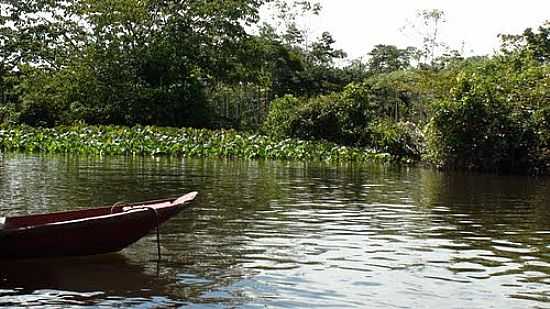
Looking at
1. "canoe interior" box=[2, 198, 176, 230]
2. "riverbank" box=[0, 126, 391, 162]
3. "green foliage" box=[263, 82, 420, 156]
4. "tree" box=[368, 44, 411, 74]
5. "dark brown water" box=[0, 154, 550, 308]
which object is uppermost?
"tree" box=[368, 44, 411, 74]

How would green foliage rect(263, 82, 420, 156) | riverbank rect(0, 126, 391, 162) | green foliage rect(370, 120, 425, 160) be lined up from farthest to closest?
green foliage rect(263, 82, 420, 156), riverbank rect(0, 126, 391, 162), green foliage rect(370, 120, 425, 160)

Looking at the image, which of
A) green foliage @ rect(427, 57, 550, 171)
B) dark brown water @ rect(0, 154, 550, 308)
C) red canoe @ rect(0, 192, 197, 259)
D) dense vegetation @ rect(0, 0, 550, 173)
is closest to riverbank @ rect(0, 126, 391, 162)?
dense vegetation @ rect(0, 0, 550, 173)

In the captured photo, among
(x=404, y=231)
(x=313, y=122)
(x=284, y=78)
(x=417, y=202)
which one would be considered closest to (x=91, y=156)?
(x=313, y=122)

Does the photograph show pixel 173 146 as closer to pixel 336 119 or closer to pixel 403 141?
pixel 336 119

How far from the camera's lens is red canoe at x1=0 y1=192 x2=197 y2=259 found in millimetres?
7488

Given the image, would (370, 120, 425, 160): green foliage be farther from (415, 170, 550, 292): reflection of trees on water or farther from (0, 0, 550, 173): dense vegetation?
(415, 170, 550, 292): reflection of trees on water

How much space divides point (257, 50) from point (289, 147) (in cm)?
1083

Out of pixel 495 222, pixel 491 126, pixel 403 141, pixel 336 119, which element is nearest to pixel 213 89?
pixel 336 119

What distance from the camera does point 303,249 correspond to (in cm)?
905

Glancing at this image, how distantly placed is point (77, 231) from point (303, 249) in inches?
106

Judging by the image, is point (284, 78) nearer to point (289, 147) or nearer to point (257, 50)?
point (257, 50)

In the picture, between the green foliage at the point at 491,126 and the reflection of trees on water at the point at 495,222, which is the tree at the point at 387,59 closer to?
the green foliage at the point at 491,126

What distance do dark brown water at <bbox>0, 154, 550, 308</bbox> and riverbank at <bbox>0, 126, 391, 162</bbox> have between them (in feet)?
31.6

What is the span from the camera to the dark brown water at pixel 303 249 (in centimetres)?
682
